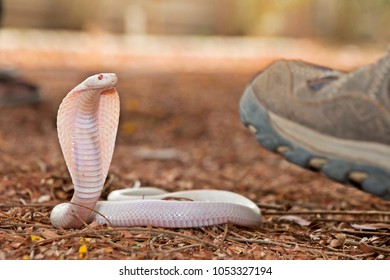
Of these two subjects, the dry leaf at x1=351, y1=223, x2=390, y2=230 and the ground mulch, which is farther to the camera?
the dry leaf at x1=351, y1=223, x2=390, y2=230

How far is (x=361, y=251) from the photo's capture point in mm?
2172

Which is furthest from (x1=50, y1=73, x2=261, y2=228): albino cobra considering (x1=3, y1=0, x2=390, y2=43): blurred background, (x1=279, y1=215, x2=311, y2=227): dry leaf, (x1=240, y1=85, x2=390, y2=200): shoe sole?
(x1=3, y1=0, x2=390, y2=43): blurred background

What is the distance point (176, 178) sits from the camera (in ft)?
11.6

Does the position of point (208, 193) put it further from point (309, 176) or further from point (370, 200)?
point (309, 176)

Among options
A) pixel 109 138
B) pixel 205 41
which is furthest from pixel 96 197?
pixel 205 41

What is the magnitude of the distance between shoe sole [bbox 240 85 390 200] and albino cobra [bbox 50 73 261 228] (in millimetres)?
347

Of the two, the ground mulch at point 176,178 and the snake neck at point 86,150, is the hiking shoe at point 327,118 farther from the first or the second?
the snake neck at point 86,150

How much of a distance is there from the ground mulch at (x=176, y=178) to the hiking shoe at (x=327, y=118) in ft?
0.56

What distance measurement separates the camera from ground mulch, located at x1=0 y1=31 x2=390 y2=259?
6.73 feet

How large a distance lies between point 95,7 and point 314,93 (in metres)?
11.9

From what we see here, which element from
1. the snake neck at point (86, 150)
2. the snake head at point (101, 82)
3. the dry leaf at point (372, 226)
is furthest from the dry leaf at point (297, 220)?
the snake head at point (101, 82)

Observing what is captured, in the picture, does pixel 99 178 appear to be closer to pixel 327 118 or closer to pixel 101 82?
pixel 101 82

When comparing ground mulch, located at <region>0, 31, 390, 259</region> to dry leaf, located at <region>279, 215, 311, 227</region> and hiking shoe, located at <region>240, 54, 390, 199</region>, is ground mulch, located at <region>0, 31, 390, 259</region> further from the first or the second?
hiking shoe, located at <region>240, 54, 390, 199</region>

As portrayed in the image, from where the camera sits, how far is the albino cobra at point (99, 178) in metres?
1.98
